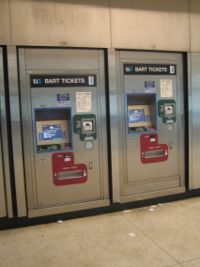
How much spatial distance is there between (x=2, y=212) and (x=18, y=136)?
0.87 m

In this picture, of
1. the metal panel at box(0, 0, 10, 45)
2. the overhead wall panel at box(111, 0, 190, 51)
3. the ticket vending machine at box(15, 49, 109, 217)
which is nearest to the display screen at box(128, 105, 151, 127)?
the ticket vending machine at box(15, 49, 109, 217)

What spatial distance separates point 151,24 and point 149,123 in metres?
1.26

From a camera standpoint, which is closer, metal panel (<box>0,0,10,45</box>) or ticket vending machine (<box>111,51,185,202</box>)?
metal panel (<box>0,0,10,45</box>)

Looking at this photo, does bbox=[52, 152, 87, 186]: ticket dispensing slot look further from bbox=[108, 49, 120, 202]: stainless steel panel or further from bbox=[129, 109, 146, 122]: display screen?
bbox=[129, 109, 146, 122]: display screen

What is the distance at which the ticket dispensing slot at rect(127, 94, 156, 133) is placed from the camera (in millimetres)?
3965

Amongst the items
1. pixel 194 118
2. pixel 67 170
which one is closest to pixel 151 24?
pixel 194 118

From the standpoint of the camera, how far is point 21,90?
3369mm

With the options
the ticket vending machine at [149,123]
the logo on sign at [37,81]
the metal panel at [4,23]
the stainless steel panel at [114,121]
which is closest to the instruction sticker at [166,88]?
the ticket vending machine at [149,123]

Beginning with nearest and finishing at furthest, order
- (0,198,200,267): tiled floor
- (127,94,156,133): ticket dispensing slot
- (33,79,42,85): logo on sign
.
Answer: (0,198,200,267): tiled floor, (33,79,42,85): logo on sign, (127,94,156,133): ticket dispensing slot

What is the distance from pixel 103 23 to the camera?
3.63 m

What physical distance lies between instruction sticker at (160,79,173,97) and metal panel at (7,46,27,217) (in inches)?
73.4

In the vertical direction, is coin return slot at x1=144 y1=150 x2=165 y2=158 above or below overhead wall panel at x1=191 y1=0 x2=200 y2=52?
below

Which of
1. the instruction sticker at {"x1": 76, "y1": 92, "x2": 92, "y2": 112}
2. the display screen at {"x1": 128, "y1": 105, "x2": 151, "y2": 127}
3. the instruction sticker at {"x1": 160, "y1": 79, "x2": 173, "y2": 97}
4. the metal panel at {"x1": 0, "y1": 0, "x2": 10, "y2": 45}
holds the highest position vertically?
the metal panel at {"x1": 0, "y1": 0, "x2": 10, "y2": 45}

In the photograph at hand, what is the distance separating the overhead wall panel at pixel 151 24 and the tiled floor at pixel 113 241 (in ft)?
6.87
